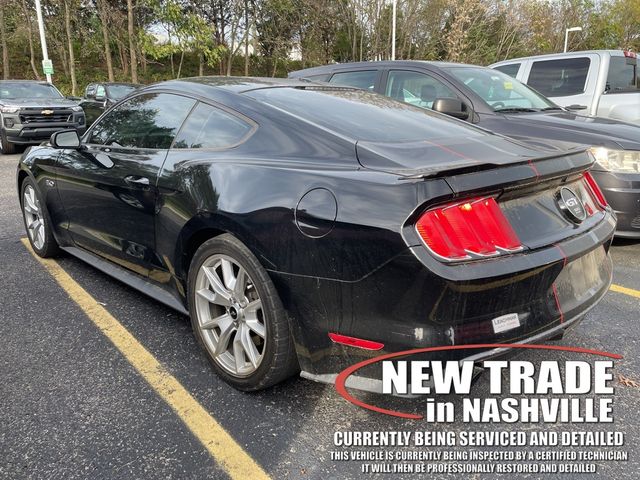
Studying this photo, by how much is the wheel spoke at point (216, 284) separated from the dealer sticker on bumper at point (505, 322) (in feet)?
3.95

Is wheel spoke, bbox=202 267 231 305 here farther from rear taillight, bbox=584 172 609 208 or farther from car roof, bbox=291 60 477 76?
car roof, bbox=291 60 477 76

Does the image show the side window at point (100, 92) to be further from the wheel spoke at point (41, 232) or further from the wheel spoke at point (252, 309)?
the wheel spoke at point (252, 309)

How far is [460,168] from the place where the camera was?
6.30 feet

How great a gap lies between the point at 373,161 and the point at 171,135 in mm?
1394

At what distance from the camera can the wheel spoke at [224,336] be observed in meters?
2.50

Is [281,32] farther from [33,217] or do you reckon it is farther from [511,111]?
[33,217]

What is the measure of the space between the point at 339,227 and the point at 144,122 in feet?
6.16

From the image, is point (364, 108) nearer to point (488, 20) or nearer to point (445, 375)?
point (445, 375)

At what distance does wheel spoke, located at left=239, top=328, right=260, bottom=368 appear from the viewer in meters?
2.39

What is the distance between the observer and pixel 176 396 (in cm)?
247

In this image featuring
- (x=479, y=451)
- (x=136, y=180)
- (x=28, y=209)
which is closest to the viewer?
(x=479, y=451)

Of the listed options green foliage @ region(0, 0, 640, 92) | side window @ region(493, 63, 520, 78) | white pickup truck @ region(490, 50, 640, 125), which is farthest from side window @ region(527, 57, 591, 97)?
green foliage @ region(0, 0, 640, 92)

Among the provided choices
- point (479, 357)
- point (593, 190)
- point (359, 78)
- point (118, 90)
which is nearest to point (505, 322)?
point (479, 357)

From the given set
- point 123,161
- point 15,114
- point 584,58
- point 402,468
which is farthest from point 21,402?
point 15,114
